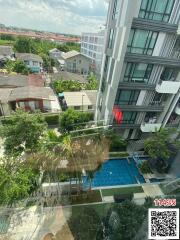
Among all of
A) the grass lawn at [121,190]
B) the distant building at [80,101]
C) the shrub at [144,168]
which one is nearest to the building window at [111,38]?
the distant building at [80,101]

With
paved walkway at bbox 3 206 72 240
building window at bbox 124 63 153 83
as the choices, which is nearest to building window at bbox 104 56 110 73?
building window at bbox 124 63 153 83

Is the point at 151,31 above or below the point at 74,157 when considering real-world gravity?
above

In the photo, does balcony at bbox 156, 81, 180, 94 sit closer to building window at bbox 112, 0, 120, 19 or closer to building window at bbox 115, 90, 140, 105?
building window at bbox 115, 90, 140, 105

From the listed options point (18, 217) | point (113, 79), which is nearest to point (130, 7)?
point (113, 79)

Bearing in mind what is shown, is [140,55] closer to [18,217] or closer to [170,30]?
[170,30]

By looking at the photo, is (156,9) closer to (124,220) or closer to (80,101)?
(124,220)
